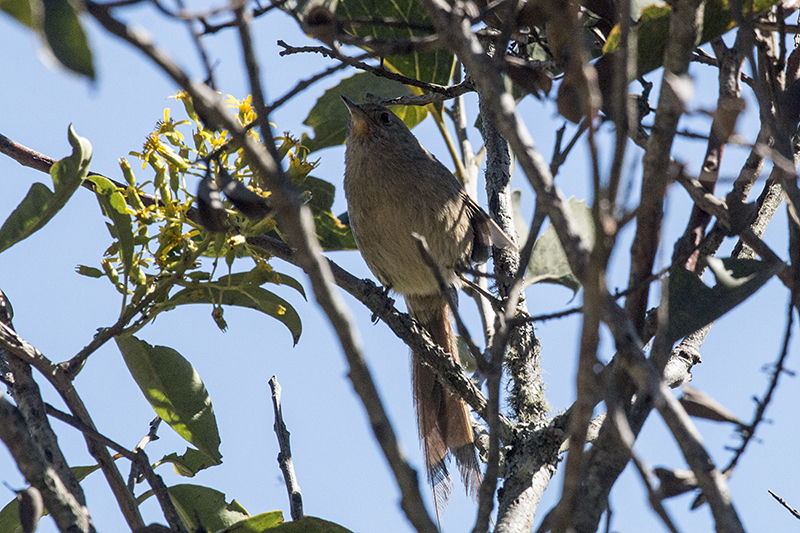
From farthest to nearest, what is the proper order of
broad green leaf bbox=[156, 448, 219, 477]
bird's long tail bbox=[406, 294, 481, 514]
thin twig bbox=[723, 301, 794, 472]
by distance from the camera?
bird's long tail bbox=[406, 294, 481, 514]
broad green leaf bbox=[156, 448, 219, 477]
thin twig bbox=[723, 301, 794, 472]

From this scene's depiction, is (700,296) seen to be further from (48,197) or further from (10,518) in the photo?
(10,518)

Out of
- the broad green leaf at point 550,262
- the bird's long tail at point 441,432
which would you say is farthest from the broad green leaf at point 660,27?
the broad green leaf at point 550,262

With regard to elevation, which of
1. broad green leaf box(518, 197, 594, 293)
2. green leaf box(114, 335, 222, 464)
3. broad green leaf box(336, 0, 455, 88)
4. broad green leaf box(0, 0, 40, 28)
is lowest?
broad green leaf box(0, 0, 40, 28)

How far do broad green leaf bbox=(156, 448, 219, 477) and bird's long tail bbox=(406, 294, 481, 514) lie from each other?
3.61 feet

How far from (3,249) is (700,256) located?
1.90 m

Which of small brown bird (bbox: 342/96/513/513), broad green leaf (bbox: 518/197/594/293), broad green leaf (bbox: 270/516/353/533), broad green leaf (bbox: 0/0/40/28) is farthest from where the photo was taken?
small brown bird (bbox: 342/96/513/513)

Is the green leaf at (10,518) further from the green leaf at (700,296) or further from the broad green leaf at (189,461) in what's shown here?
the green leaf at (700,296)

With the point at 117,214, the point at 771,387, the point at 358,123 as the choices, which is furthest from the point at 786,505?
the point at 358,123

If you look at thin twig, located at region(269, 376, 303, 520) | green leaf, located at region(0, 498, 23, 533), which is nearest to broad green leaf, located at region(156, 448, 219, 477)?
thin twig, located at region(269, 376, 303, 520)

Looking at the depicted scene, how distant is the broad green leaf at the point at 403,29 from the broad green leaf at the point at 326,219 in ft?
2.07

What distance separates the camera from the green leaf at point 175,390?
2502 millimetres

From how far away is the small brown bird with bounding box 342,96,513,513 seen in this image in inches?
172

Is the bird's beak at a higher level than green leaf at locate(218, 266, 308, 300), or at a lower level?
higher

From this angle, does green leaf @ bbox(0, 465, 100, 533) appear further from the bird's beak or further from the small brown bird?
the bird's beak
